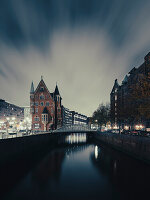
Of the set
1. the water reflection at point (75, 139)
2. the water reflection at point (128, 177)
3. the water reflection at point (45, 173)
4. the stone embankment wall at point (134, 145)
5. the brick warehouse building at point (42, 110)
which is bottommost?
the water reflection at point (75, 139)

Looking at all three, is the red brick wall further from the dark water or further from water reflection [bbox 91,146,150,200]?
water reflection [bbox 91,146,150,200]

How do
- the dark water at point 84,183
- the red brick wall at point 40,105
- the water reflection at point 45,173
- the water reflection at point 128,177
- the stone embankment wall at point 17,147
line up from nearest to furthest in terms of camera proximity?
the dark water at point 84,183 < the water reflection at point 128,177 < the water reflection at point 45,173 < the stone embankment wall at point 17,147 < the red brick wall at point 40,105

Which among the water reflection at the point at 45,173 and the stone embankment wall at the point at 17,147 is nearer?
the water reflection at the point at 45,173

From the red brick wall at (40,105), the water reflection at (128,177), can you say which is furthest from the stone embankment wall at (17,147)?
the red brick wall at (40,105)

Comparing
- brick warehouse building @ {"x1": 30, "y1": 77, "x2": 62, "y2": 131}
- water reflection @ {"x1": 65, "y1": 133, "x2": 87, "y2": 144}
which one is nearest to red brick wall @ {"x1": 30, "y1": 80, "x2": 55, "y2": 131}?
brick warehouse building @ {"x1": 30, "y1": 77, "x2": 62, "y2": 131}

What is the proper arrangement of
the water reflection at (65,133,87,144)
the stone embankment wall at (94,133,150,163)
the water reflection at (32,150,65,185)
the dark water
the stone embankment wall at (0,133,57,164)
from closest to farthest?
the dark water < the water reflection at (32,150,65,185) < the stone embankment wall at (0,133,57,164) < the stone embankment wall at (94,133,150,163) < the water reflection at (65,133,87,144)

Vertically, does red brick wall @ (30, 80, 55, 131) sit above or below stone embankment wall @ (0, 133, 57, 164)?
above

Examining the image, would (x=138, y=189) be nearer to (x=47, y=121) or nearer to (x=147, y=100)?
(x=147, y=100)

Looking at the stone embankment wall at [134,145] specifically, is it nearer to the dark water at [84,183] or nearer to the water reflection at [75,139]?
the dark water at [84,183]

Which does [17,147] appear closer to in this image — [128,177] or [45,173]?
[45,173]

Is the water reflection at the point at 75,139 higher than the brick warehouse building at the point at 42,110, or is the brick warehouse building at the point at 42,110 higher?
the brick warehouse building at the point at 42,110

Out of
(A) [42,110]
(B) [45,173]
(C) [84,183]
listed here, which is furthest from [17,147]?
(A) [42,110]

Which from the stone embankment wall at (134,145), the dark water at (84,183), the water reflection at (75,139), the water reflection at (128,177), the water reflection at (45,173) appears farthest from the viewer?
the water reflection at (75,139)

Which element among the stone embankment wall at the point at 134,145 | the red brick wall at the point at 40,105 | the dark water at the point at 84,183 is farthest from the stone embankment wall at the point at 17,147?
the red brick wall at the point at 40,105
